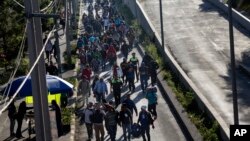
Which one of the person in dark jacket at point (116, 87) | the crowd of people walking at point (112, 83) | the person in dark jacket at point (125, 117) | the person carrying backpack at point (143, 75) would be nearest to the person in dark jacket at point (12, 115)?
the crowd of people walking at point (112, 83)

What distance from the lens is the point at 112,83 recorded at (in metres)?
22.7

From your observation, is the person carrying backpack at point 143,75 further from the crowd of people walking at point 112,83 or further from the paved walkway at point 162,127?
the paved walkway at point 162,127

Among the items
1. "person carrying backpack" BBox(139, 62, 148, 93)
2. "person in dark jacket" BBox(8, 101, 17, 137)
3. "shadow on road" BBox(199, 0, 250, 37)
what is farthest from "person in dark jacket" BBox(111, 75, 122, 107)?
"shadow on road" BBox(199, 0, 250, 37)

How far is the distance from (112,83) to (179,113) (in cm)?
300

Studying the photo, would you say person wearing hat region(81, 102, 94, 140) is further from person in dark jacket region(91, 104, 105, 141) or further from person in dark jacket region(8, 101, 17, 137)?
person in dark jacket region(8, 101, 17, 137)

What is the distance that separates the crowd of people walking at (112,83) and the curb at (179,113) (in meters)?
0.65

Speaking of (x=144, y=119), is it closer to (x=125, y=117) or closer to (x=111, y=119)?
(x=125, y=117)

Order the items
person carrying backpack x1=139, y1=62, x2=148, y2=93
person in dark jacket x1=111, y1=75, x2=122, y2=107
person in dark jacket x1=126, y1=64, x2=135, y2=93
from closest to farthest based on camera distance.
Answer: person in dark jacket x1=111, y1=75, x2=122, y2=107
person in dark jacket x1=126, y1=64, x2=135, y2=93
person carrying backpack x1=139, y1=62, x2=148, y2=93

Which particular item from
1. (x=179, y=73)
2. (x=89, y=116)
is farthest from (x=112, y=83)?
(x=179, y=73)

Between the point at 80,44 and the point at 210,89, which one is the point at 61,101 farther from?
the point at 80,44

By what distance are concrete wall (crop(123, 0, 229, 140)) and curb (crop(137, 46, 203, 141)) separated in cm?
80

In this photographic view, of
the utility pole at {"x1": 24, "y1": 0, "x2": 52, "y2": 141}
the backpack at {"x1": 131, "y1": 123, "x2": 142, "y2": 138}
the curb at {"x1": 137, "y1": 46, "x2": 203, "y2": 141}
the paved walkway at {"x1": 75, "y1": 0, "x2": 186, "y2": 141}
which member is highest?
the utility pole at {"x1": 24, "y1": 0, "x2": 52, "y2": 141}

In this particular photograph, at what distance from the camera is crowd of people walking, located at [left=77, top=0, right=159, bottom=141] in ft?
59.5

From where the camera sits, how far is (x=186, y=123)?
2055 centimetres
